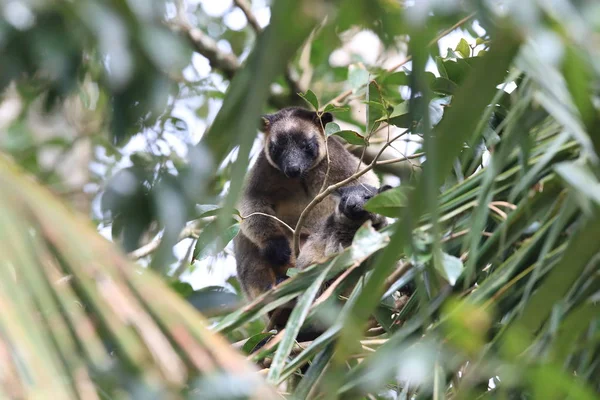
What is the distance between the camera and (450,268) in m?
2.40

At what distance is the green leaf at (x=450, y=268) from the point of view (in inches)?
91.8

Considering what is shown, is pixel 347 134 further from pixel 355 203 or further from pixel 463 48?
pixel 463 48

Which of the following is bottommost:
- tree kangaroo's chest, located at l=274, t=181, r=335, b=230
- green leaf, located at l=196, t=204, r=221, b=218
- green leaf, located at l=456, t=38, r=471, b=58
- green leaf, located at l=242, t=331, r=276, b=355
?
green leaf, located at l=242, t=331, r=276, b=355

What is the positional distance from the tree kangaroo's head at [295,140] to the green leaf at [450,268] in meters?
3.09

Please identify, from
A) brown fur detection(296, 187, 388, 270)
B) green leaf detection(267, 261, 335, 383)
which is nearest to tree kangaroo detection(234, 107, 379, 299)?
brown fur detection(296, 187, 388, 270)

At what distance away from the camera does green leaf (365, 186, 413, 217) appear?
2.63 meters

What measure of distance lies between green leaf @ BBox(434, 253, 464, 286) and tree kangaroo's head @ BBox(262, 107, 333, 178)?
309 cm

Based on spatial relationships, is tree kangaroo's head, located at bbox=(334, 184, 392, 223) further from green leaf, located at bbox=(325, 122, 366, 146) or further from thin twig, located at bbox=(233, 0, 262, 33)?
thin twig, located at bbox=(233, 0, 262, 33)

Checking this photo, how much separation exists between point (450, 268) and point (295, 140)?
3466 millimetres

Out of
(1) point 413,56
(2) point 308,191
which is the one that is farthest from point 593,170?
(2) point 308,191

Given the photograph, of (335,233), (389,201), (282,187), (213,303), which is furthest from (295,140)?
(389,201)

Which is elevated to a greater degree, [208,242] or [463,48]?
[463,48]

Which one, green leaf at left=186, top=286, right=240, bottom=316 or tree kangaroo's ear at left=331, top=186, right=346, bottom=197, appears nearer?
green leaf at left=186, top=286, right=240, bottom=316

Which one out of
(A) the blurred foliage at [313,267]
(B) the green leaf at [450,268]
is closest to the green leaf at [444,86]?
(A) the blurred foliage at [313,267]
